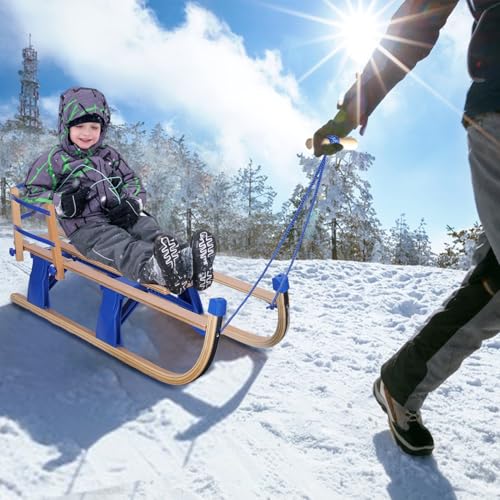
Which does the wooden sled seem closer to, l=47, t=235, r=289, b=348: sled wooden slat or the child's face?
l=47, t=235, r=289, b=348: sled wooden slat

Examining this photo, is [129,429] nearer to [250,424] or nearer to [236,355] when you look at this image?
[250,424]

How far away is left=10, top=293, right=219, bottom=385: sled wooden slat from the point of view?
7.64 feet

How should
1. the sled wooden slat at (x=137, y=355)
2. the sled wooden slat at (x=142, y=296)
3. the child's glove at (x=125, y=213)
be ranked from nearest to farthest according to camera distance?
the sled wooden slat at (x=137, y=355) → the sled wooden slat at (x=142, y=296) → the child's glove at (x=125, y=213)

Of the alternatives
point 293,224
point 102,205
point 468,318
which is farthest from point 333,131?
point 102,205

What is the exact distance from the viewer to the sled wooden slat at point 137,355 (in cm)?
233

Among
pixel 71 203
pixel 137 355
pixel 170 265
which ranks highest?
pixel 71 203

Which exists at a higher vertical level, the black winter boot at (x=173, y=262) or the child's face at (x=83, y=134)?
the child's face at (x=83, y=134)

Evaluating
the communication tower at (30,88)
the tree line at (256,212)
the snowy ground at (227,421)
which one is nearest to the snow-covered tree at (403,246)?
the tree line at (256,212)

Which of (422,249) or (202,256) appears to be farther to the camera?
(422,249)

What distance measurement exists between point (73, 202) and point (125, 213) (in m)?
0.50

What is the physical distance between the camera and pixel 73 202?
124 inches

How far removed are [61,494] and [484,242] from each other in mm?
1768

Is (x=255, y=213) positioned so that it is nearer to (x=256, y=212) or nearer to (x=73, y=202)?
(x=256, y=212)

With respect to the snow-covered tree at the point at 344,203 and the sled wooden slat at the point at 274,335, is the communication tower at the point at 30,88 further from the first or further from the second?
Answer: the sled wooden slat at the point at 274,335
